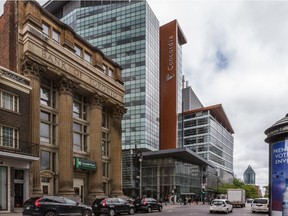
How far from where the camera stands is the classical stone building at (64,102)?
105 ft

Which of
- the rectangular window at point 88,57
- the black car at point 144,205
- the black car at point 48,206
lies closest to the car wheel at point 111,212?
the black car at point 48,206

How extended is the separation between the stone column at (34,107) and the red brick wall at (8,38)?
1.49 meters

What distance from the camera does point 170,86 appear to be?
10306cm

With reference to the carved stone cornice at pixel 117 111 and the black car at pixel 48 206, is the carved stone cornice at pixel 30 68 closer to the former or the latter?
the black car at pixel 48 206

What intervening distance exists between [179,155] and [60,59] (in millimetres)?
45970

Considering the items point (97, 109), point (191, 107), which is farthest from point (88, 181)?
point (191, 107)

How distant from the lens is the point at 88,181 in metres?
41.7

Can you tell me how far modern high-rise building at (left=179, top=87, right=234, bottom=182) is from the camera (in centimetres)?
12212

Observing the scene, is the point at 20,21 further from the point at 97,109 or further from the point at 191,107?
the point at 191,107

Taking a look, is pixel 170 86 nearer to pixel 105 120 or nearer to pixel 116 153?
pixel 105 120

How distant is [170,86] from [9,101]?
3060 inches

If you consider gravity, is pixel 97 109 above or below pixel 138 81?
below

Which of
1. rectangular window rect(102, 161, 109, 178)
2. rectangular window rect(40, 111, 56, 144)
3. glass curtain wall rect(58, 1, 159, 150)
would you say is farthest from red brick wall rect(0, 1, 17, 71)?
glass curtain wall rect(58, 1, 159, 150)

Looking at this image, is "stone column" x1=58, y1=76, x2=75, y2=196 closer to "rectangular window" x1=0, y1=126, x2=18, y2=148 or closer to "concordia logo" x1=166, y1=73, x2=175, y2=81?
"rectangular window" x1=0, y1=126, x2=18, y2=148
